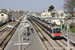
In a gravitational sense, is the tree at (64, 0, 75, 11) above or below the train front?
above

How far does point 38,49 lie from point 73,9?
35.0 metres

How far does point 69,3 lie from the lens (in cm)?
4781

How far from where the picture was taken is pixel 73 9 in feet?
153

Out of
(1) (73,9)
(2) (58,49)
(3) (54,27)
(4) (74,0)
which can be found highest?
(4) (74,0)

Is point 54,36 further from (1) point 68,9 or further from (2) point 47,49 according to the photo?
(1) point 68,9

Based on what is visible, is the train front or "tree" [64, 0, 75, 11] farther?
"tree" [64, 0, 75, 11]

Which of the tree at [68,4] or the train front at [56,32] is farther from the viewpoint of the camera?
the tree at [68,4]

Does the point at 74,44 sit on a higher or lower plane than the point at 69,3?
lower

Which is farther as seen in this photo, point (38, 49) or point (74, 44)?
point (74, 44)

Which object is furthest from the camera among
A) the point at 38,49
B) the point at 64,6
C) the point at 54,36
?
the point at 64,6

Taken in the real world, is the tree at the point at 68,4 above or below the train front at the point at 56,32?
above

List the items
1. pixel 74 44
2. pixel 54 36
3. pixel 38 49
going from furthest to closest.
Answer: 1. pixel 54 36
2. pixel 74 44
3. pixel 38 49

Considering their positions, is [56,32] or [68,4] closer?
[56,32]

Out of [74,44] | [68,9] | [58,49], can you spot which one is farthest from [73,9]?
[58,49]
